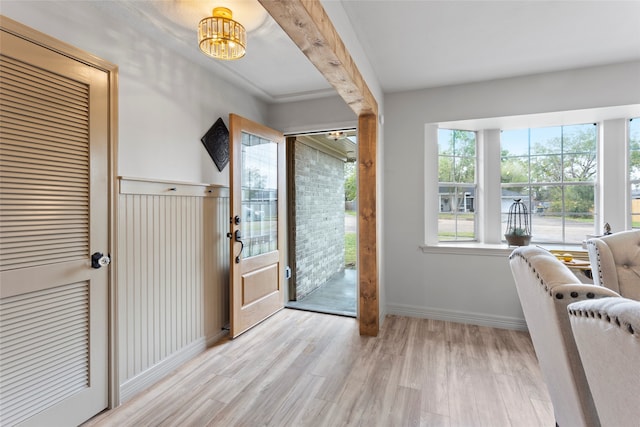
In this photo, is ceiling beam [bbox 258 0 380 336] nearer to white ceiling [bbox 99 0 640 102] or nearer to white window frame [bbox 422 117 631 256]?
white ceiling [bbox 99 0 640 102]

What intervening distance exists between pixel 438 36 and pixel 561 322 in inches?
83.0

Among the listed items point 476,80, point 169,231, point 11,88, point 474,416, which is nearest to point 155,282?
point 169,231

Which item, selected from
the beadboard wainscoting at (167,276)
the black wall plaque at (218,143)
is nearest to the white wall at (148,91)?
the black wall plaque at (218,143)

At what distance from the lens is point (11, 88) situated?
1378mm

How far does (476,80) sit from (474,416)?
2810mm

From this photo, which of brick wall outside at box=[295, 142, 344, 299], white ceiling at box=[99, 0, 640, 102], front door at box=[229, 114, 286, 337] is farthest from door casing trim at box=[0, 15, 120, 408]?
brick wall outside at box=[295, 142, 344, 299]

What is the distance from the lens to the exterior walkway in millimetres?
3496

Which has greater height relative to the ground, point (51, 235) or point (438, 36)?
point (438, 36)

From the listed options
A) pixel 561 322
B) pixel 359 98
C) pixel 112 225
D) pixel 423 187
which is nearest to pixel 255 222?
pixel 112 225

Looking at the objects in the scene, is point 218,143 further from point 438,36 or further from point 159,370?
point 438,36

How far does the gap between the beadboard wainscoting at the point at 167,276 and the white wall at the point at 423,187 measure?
1.80m

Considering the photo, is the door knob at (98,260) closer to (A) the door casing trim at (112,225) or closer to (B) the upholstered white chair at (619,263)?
(A) the door casing trim at (112,225)

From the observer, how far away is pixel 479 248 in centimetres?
Answer: 303

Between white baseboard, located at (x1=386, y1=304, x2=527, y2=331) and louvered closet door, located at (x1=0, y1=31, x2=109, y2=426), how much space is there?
263cm
